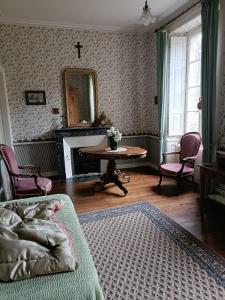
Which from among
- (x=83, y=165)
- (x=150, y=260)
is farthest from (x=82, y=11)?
(x=150, y=260)

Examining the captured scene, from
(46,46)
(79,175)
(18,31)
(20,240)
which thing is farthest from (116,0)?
(20,240)

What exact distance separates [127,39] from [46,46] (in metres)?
1.67

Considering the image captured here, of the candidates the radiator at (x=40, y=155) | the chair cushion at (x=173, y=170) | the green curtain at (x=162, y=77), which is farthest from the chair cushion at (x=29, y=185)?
the green curtain at (x=162, y=77)

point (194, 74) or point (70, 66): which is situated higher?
point (70, 66)

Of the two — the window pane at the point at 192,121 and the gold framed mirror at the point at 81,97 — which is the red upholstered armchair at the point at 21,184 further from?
the window pane at the point at 192,121

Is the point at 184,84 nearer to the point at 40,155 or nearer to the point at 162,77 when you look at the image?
the point at 162,77

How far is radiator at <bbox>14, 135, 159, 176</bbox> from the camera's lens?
169 inches

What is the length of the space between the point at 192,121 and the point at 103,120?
68.8 inches

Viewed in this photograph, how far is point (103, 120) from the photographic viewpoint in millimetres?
4500

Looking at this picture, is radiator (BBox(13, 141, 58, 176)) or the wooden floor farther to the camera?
radiator (BBox(13, 141, 58, 176))

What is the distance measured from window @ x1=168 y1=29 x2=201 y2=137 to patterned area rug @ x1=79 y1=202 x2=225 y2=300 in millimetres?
2029

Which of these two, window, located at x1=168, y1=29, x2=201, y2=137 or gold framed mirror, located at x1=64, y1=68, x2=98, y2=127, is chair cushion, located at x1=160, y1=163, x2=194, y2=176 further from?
gold framed mirror, located at x1=64, y1=68, x2=98, y2=127

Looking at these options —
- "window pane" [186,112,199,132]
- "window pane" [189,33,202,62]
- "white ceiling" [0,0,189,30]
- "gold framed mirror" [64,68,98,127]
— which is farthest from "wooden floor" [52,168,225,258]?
"white ceiling" [0,0,189,30]

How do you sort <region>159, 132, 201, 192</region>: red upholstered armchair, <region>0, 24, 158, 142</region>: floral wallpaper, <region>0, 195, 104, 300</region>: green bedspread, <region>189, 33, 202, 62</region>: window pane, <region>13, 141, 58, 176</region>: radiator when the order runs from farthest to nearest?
<region>13, 141, 58, 176</region>: radiator
<region>0, 24, 158, 142</region>: floral wallpaper
<region>189, 33, 202, 62</region>: window pane
<region>159, 132, 201, 192</region>: red upholstered armchair
<region>0, 195, 104, 300</region>: green bedspread
